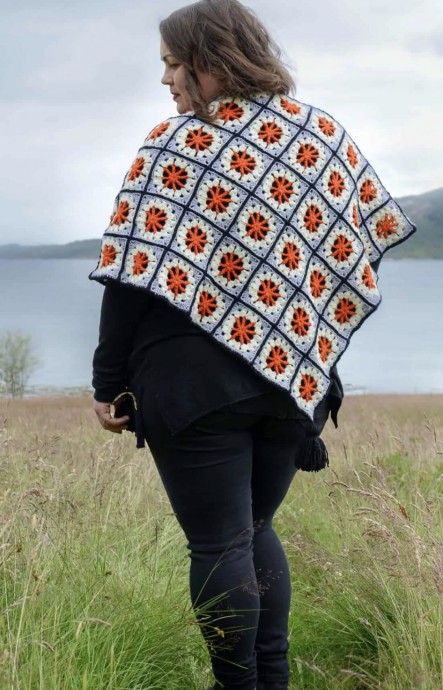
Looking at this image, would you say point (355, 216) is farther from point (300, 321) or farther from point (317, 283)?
point (300, 321)

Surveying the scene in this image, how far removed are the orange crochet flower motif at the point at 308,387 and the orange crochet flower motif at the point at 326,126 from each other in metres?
0.65

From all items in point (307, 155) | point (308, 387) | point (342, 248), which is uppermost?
point (307, 155)

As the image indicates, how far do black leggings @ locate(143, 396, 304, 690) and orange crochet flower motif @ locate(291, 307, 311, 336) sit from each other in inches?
9.7

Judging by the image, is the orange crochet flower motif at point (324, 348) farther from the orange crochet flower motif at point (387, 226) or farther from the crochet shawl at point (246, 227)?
the orange crochet flower motif at point (387, 226)

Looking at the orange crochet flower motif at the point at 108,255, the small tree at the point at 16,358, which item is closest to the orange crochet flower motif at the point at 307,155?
the orange crochet flower motif at the point at 108,255

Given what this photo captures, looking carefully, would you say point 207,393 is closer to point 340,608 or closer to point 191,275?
point 191,275

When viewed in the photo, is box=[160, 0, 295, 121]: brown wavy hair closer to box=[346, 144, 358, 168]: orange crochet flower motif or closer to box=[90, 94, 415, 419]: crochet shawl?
box=[90, 94, 415, 419]: crochet shawl

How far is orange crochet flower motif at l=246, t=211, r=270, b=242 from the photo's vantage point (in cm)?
238

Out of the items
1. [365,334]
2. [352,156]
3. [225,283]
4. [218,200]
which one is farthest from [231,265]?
[365,334]

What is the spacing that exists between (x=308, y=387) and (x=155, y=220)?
604 millimetres

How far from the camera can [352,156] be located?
8.66 ft

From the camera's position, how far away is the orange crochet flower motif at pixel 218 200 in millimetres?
2355

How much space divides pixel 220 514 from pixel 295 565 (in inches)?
57.2

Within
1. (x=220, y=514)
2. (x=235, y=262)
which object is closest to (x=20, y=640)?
(x=220, y=514)
